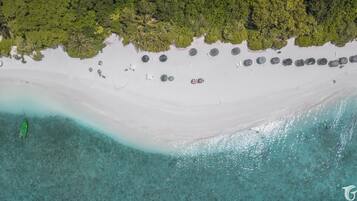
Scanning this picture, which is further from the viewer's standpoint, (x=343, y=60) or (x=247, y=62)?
(x=343, y=60)

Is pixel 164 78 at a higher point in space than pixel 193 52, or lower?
lower

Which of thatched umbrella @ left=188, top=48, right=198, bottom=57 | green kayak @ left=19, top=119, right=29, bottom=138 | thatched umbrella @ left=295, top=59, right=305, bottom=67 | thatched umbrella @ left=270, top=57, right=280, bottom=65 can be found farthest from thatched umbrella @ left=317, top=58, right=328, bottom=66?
green kayak @ left=19, top=119, right=29, bottom=138

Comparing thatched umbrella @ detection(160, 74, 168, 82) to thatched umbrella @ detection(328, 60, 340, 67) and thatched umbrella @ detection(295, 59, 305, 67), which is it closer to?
thatched umbrella @ detection(295, 59, 305, 67)

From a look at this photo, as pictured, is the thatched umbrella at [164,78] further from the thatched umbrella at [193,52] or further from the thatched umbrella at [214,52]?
the thatched umbrella at [214,52]

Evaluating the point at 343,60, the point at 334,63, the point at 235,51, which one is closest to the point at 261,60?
the point at 235,51

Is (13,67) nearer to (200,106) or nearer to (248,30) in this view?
(200,106)

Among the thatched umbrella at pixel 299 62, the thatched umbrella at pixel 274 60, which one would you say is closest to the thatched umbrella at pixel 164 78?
the thatched umbrella at pixel 274 60

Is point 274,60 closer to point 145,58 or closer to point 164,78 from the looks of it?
point 164,78

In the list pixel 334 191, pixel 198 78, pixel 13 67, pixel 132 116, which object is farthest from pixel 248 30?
pixel 13 67
